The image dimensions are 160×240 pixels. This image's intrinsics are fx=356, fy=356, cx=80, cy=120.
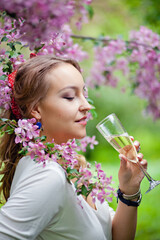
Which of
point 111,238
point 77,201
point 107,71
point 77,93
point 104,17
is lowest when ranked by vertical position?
point 104,17

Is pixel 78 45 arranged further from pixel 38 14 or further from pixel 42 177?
pixel 38 14

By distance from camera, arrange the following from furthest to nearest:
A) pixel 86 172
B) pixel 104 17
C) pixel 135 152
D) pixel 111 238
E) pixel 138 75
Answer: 1. pixel 104 17
2. pixel 138 75
3. pixel 111 238
4. pixel 135 152
5. pixel 86 172

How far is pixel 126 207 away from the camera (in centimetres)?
182

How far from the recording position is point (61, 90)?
5.65ft

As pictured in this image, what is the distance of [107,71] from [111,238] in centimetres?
261

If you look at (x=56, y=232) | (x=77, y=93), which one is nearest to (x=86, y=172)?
(x=56, y=232)

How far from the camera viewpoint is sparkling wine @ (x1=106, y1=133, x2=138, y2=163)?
5.48ft

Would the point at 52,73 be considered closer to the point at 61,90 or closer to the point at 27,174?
the point at 61,90

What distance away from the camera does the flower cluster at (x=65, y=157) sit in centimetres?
149

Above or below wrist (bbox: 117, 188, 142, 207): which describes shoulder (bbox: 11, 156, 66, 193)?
above

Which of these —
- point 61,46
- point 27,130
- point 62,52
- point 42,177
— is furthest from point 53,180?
point 62,52

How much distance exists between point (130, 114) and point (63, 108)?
9.54 metres

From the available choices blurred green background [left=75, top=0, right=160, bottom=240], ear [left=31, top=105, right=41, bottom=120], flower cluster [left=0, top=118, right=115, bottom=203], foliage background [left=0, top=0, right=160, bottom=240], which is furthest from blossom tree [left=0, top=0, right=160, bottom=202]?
foliage background [left=0, top=0, right=160, bottom=240]

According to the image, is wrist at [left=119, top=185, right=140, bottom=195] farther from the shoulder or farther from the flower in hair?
the flower in hair
